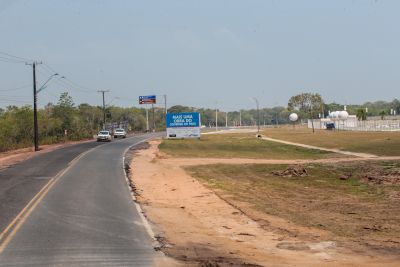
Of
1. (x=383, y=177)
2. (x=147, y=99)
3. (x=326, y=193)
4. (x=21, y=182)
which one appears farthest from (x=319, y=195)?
(x=147, y=99)

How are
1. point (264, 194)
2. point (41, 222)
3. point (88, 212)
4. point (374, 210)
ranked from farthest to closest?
1. point (264, 194)
2. point (374, 210)
3. point (88, 212)
4. point (41, 222)

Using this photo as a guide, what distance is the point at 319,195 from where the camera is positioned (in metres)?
25.3

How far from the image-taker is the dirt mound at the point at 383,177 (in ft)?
96.0

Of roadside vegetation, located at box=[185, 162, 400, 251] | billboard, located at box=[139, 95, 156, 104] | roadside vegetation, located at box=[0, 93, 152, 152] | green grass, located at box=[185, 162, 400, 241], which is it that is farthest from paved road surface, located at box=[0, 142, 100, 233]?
billboard, located at box=[139, 95, 156, 104]

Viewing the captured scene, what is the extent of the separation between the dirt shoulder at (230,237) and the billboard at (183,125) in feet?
195

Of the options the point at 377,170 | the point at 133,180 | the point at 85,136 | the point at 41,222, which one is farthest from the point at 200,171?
the point at 85,136

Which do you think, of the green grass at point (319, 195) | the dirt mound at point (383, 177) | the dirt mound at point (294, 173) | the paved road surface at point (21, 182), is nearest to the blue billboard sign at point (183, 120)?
the paved road surface at point (21, 182)

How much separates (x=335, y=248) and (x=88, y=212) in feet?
28.1

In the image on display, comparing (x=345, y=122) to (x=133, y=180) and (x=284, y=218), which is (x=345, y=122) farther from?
(x=284, y=218)

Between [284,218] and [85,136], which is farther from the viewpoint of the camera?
[85,136]

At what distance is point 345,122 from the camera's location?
15112 centimetres

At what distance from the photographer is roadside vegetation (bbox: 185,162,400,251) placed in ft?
54.2

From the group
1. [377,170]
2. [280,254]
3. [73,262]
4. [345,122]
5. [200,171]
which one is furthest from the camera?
[345,122]

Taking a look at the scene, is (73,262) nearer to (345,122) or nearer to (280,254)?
(280,254)
